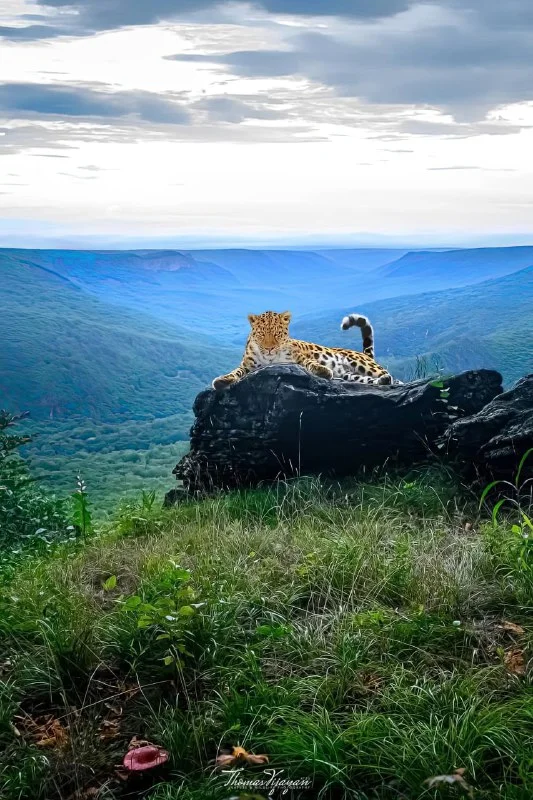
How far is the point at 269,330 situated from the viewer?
8.52 metres

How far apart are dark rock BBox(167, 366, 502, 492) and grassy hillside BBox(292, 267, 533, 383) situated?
858 cm

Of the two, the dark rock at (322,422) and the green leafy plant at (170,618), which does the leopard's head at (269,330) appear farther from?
the green leafy plant at (170,618)

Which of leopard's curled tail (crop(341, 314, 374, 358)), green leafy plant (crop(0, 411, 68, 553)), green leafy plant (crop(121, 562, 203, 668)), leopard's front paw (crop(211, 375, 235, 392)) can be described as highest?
leopard's curled tail (crop(341, 314, 374, 358))

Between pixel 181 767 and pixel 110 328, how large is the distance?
113 feet

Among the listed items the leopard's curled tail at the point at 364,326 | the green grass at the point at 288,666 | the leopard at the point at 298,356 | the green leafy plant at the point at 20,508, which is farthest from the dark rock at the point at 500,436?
the green leafy plant at the point at 20,508

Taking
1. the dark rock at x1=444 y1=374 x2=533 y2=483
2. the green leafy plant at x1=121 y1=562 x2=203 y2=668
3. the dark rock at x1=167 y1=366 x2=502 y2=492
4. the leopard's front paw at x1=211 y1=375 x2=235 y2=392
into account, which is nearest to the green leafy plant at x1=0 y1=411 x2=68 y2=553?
the dark rock at x1=167 y1=366 x2=502 y2=492

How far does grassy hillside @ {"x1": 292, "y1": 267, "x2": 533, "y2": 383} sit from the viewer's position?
842 inches

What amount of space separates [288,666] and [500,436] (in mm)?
3174

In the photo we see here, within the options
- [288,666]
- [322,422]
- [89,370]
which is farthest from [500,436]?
[89,370]

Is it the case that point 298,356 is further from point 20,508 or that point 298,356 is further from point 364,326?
point 20,508

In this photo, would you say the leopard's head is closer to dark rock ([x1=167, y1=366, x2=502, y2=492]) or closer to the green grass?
dark rock ([x1=167, y1=366, x2=502, y2=492])

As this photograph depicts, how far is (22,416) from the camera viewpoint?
876 cm

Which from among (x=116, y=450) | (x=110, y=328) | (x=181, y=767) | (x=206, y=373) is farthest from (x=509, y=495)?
(x=110, y=328)

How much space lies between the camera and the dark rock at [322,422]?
24.0 feet
